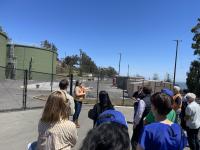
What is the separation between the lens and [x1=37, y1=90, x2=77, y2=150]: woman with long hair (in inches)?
183

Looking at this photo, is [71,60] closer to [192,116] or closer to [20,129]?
[20,129]

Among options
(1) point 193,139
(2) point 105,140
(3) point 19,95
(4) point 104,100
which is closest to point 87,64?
(3) point 19,95

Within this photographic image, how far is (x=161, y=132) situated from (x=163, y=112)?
1.30ft

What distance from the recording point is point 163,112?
4629mm

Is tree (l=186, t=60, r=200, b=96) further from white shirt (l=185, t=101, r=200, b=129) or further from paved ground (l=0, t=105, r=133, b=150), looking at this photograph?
white shirt (l=185, t=101, r=200, b=129)

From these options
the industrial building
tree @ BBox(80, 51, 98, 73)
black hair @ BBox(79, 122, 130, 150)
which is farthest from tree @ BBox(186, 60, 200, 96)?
tree @ BBox(80, 51, 98, 73)

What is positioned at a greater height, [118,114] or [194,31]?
[194,31]

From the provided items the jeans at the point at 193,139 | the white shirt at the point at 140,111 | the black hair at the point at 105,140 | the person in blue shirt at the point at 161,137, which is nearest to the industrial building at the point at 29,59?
the jeans at the point at 193,139

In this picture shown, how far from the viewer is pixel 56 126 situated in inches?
186

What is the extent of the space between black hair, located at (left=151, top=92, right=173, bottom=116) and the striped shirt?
101 cm

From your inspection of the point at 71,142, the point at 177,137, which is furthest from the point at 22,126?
the point at 177,137

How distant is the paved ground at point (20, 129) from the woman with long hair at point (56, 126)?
15.3 ft

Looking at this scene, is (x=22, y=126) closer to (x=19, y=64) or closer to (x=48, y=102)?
(x=48, y=102)

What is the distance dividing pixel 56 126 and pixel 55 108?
0.23 meters
